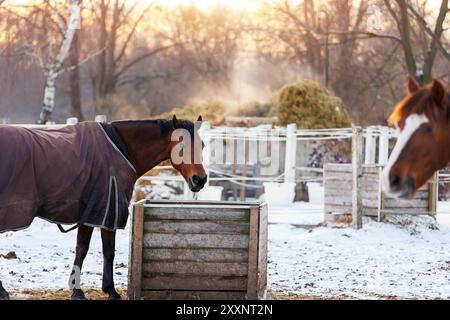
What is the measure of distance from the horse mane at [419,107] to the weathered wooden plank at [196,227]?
5.78 ft

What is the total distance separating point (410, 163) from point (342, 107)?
569 inches

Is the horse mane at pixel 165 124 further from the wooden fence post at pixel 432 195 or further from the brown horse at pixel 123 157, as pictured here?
the wooden fence post at pixel 432 195

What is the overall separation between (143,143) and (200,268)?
3.71 ft

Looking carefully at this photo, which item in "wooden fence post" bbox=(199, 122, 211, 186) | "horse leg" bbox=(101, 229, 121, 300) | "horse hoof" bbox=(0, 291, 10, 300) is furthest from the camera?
"wooden fence post" bbox=(199, 122, 211, 186)

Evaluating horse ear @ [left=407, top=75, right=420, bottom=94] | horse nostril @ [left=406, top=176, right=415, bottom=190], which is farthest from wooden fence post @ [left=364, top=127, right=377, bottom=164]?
horse nostril @ [left=406, top=176, right=415, bottom=190]

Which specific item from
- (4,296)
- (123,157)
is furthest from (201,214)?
(4,296)

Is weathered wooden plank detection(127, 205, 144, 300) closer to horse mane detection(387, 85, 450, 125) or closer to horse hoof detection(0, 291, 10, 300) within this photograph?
horse hoof detection(0, 291, 10, 300)

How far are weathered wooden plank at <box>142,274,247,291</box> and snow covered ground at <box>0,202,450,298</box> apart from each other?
819 millimetres

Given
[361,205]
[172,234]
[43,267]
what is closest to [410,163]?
[172,234]

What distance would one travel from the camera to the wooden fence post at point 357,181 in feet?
34.6

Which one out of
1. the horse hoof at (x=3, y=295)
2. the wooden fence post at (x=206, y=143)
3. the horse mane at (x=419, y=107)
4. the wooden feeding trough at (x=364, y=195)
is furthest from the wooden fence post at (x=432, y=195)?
the horse hoof at (x=3, y=295)

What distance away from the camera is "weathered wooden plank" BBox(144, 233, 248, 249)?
541 cm

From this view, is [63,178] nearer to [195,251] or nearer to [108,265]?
[108,265]

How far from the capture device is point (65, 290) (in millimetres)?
5918
